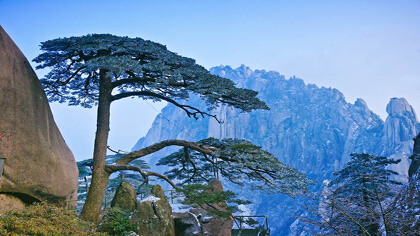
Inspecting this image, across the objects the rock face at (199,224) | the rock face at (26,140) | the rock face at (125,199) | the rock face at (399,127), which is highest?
the rock face at (399,127)

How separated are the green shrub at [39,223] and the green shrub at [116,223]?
4.54 ft

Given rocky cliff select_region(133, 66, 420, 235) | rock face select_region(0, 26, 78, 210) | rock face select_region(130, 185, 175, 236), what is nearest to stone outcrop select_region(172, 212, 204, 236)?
rock face select_region(130, 185, 175, 236)

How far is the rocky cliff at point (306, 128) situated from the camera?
7236 centimetres

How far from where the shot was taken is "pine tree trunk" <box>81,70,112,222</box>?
7.71 m

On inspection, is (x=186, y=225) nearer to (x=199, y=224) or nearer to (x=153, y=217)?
(x=199, y=224)

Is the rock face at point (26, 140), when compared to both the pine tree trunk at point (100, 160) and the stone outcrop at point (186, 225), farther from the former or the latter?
the stone outcrop at point (186, 225)

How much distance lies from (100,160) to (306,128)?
3813 inches

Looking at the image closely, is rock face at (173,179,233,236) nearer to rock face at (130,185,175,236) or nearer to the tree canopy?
rock face at (130,185,175,236)

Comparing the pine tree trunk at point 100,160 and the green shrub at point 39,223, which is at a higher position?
the pine tree trunk at point 100,160

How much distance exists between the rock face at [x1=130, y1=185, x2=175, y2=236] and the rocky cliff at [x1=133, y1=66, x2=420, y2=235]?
60.0 meters

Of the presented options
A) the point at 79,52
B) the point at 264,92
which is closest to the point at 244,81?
the point at 264,92

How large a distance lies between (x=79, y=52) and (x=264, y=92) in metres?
118

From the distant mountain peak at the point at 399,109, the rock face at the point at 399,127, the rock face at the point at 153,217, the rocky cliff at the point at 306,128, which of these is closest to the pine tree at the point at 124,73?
the rock face at the point at 153,217

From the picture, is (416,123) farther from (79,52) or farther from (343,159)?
(79,52)
